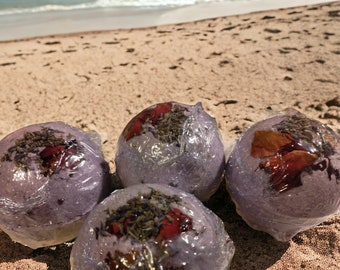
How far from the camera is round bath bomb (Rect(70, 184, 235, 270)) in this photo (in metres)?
2.21

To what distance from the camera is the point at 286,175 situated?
260 centimetres

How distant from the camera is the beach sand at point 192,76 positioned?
408 centimetres

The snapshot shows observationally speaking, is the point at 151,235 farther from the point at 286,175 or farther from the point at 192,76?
the point at 192,76

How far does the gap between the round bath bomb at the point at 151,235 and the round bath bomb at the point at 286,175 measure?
0.32 m

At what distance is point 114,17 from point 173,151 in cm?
455

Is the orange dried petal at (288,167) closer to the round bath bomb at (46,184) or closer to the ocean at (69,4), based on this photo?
the round bath bomb at (46,184)

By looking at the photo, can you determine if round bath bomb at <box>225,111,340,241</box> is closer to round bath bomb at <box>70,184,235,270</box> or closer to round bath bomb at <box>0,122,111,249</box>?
round bath bomb at <box>70,184,235,270</box>

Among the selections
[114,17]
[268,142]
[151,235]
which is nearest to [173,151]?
[268,142]

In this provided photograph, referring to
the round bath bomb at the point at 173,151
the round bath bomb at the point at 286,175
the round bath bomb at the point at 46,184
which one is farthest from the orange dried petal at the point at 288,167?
the round bath bomb at the point at 46,184

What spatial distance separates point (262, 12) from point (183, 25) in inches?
37.4

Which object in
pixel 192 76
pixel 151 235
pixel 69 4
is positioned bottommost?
pixel 192 76

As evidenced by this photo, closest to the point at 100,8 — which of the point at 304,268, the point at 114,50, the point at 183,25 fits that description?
the point at 183,25

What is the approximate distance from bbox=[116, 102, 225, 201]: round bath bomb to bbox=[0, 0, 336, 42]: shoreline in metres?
3.81

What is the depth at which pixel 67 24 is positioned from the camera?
6.73 m
